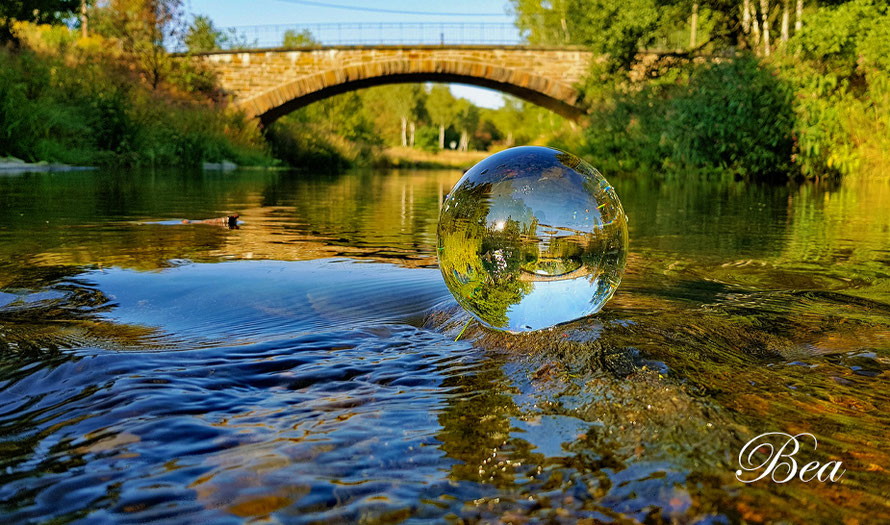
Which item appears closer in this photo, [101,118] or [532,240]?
[532,240]

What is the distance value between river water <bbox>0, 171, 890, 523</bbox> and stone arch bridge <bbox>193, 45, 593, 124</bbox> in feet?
95.9

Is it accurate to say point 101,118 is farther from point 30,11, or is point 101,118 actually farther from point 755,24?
point 755,24

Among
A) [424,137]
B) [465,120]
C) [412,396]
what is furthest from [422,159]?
[412,396]

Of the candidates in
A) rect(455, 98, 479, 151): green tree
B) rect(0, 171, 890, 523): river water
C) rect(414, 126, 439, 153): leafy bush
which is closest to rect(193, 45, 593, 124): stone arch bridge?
rect(0, 171, 890, 523): river water

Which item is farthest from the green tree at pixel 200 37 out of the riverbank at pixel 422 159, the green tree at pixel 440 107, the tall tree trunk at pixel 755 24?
the green tree at pixel 440 107

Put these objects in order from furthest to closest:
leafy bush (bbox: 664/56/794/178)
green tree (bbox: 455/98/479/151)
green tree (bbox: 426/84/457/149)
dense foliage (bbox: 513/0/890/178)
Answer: green tree (bbox: 455/98/479/151) → green tree (bbox: 426/84/457/149) → leafy bush (bbox: 664/56/794/178) → dense foliage (bbox: 513/0/890/178)

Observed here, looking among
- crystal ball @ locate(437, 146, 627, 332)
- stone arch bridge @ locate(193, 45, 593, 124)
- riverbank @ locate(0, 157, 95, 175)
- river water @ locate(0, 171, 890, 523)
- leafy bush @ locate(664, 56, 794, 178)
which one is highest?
stone arch bridge @ locate(193, 45, 593, 124)

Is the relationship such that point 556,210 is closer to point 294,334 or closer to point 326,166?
point 294,334

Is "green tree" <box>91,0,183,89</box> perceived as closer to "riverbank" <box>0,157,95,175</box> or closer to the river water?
"riverbank" <box>0,157,95,175</box>

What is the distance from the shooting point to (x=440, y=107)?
86.4 meters

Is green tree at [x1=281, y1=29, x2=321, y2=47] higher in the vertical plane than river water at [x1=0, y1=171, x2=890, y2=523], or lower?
higher

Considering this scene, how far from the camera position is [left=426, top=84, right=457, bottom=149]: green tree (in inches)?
3401

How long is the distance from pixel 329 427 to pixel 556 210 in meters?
1.09

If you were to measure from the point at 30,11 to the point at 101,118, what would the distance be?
58.3 feet
